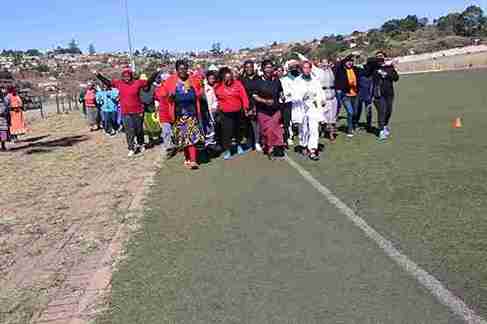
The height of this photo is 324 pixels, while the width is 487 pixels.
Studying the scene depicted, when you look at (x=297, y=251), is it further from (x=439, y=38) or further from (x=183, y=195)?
(x=439, y=38)

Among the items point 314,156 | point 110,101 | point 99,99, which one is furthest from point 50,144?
point 314,156

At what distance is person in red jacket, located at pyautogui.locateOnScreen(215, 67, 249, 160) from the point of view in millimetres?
12008

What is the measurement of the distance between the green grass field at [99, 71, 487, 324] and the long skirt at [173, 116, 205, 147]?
0.66 meters

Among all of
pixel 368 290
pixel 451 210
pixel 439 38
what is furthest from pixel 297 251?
pixel 439 38

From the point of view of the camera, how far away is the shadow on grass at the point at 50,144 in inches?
679

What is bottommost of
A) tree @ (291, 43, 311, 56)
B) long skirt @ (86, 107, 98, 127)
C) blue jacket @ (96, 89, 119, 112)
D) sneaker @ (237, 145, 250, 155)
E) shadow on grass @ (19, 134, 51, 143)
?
shadow on grass @ (19, 134, 51, 143)

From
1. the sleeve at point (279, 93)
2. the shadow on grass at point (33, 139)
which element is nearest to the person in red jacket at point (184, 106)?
the sleeve at point (279, 93)

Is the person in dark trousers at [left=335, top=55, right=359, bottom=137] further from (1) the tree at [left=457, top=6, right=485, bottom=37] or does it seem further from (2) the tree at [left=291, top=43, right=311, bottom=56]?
(1) the tree at [left=457, top=6, right=485, bottom=37]

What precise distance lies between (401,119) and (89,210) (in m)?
11.0

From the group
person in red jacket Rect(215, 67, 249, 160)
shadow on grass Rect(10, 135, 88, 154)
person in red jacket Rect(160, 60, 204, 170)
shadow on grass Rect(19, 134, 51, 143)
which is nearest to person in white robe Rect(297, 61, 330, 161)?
person in red jacket Rect(215, 67, 249, 160)

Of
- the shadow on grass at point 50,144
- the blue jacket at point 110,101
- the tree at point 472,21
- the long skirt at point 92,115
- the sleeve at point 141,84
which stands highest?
the tree at point 472,21

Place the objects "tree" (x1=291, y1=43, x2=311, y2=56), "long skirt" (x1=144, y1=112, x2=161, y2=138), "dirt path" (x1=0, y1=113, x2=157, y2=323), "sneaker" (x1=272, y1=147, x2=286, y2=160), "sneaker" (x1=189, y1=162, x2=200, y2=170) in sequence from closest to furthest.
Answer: "dirt path" (x1=0, y1=113, x2=157, y2=323), "sneaker" (x1=189, y1=162, x2=200, y2=170), "sneaker" (x1=272, y1=147, x2=286, y2=160), "long skirt" (x1=144, y1=112, x2=161, y2=138), "tree" (x1=291, y1=43, x2=311, y2=56)

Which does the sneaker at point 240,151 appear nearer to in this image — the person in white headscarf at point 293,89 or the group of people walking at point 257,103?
the group of people walking at point 257,103

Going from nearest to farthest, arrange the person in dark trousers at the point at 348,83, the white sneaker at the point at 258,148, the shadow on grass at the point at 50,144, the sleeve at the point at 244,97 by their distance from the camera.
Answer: the sleeve at the point at 244,97, the white sneaker at the point at 258,148, the person in dark trousers at the point at 348,83, the shadow on grass at the point at 50,144
